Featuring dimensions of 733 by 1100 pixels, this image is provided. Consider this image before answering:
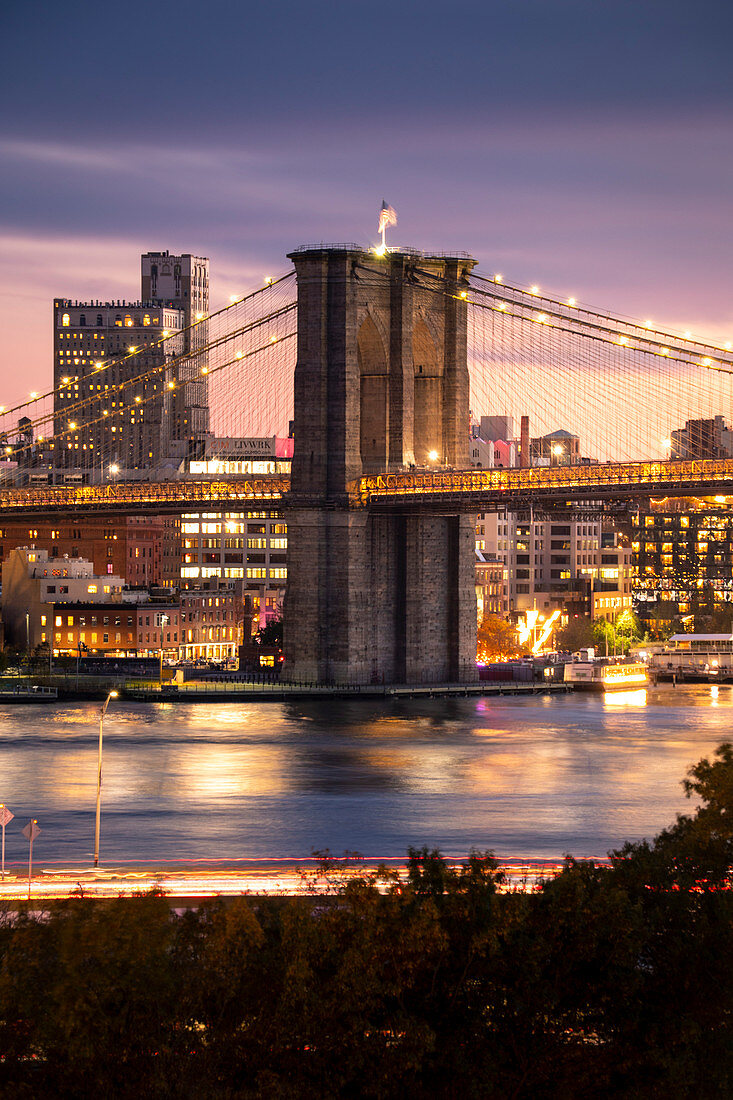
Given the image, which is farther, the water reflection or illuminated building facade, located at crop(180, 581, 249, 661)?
illuminated building facade, located at crop(180, 581, 249, 661)

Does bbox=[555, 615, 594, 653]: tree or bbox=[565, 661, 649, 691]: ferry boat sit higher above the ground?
bbox=[555, 615, 594, 653]: tree

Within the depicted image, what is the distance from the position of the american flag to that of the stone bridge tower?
2.27 metres

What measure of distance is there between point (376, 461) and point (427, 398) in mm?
4917

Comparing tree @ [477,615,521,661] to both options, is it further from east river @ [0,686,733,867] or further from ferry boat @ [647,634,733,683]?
east river @ [0,686,733,867]

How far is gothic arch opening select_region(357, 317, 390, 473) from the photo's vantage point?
97562mm

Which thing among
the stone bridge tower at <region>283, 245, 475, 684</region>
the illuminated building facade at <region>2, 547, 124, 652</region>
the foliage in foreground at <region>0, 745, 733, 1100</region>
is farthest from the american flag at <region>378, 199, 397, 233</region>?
the foliage in foreground at <region>0, 745, 733, 1100</region>

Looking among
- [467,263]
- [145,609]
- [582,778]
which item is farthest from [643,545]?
[582,778]

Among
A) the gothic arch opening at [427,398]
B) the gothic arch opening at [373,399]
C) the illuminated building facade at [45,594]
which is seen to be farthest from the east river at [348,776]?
the illuminated building facade at [45,594]

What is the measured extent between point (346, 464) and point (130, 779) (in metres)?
33.6

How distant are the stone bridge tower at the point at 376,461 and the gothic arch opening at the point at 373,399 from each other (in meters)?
0.07

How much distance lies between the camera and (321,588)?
94.3 m

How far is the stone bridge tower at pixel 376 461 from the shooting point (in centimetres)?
9369

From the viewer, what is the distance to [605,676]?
10788 cm

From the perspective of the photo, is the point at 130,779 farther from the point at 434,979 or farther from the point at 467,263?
the point at 467,263
